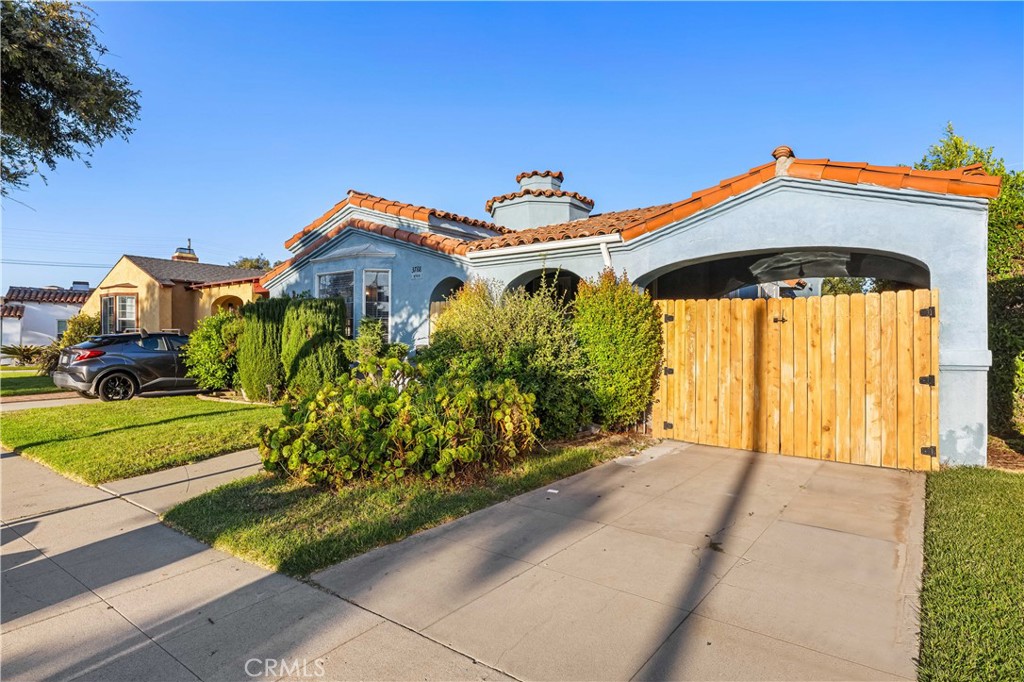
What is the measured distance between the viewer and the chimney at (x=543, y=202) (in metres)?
13.8

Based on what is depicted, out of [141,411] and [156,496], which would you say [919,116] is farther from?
[141,411]

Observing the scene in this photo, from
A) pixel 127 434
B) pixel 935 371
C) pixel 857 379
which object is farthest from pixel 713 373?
pixel 127 434

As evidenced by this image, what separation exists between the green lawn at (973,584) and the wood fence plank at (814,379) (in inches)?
63.1

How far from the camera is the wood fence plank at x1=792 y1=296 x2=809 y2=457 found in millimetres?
7258

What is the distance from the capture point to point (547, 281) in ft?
36.4

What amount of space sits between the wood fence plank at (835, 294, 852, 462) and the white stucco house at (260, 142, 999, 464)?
2.79 feet

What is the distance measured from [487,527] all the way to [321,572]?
1.43 metres

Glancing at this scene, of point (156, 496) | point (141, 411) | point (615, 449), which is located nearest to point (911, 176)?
point (615, 449)

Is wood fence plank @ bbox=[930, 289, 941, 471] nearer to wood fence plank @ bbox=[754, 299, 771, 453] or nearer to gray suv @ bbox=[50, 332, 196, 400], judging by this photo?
wood fence plank @ bbox=[754, 299, 771, 453]

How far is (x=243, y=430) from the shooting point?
28.4 ft

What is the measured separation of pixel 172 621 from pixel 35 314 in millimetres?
37721

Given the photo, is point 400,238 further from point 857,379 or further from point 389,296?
point 857,379

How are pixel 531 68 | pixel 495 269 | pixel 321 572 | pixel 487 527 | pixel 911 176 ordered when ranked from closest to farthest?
pixel 321 572
pixel 487 527
pixel 911 176
pixel 495 269
pixel 531 68

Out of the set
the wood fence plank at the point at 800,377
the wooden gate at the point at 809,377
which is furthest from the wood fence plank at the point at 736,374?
the wood fence plank at the point at 800,377
